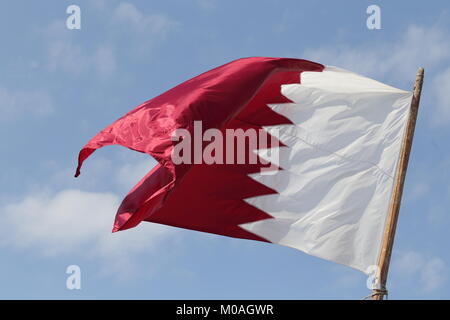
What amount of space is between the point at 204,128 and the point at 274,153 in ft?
5.65

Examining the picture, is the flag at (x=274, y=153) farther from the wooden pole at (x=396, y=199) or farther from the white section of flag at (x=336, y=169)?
the wooden pole at (x=396, y=199)

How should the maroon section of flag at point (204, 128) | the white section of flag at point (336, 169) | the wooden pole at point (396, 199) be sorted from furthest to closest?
the white section of flag at point (336, 169) → the maroon section of flag at point (204, 128) → the wooden pole at point (396, 199)

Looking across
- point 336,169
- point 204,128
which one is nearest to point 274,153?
point 336,169

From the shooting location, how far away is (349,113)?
38.3 ft

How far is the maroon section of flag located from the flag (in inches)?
0.7

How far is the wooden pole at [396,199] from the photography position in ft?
33.7

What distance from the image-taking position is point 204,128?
10703 millimetres

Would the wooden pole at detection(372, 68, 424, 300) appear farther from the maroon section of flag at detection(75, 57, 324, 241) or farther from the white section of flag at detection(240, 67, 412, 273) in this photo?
the maroon section of flag at detection(75, 57, 324, 241)

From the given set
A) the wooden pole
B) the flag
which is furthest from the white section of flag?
the wooden pole

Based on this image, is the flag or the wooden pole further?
the flag

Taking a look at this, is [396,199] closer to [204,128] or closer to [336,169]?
[336,169]

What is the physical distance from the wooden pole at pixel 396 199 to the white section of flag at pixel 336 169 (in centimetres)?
23

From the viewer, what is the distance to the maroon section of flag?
10816mm

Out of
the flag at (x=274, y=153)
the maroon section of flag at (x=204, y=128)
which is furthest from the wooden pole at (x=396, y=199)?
the maroon section of flag at (x=204, y=128)
